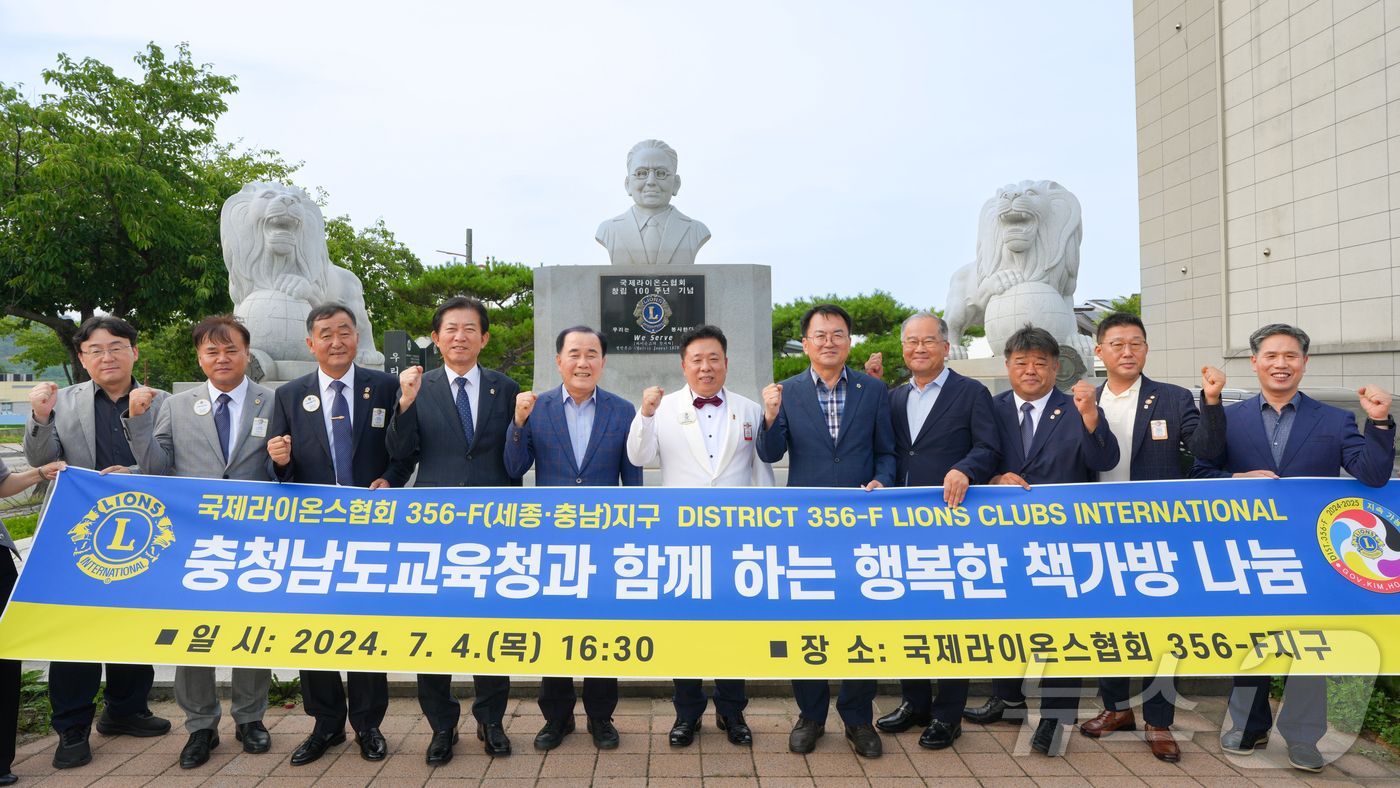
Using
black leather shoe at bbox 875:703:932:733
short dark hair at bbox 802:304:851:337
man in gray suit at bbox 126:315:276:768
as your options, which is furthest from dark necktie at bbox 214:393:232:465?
black leather shoe at bbox 875:703:932:733

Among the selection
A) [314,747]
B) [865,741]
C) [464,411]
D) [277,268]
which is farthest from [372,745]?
[277,268]

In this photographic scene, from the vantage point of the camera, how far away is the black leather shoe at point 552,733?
3.31 meters

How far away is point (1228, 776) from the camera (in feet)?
10.0

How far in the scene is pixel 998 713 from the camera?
358 centimetres

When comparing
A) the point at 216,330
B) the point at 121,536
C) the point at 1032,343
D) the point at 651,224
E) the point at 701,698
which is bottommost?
the point at 701,698

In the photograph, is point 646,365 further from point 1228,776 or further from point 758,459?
point 1228,776

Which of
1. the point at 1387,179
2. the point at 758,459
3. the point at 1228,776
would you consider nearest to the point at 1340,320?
the point at 1387,179

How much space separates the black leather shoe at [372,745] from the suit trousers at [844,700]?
1633 mm

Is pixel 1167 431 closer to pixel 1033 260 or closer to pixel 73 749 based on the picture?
pixel 73 749

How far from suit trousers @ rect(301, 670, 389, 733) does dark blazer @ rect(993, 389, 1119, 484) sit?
269 cm

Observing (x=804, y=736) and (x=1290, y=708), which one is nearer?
(x=1290, y=708)

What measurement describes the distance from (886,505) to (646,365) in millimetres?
4395

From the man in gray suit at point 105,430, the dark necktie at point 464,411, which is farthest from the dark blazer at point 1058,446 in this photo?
the man in gray suit at point 105,430

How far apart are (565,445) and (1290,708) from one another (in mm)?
2988
